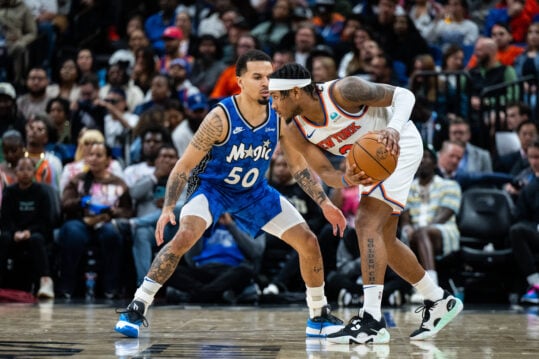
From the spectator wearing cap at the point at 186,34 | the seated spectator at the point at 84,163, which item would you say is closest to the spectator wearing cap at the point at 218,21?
the spectator wearing cap at the point at 186,34

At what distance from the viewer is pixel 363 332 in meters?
5.67

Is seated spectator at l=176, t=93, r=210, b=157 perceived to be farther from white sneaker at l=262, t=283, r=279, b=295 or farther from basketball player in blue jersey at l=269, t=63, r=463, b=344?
basketball player in blue jersey at l=269, t=63, r=463, b=344

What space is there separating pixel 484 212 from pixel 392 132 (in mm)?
5184

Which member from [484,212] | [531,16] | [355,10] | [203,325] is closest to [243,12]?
[355,10]

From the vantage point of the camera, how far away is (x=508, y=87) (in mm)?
12367

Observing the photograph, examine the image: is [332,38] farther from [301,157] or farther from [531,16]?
[301,157]

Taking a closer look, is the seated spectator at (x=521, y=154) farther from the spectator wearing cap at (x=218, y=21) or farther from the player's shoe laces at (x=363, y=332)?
the player's shoe laces at (x=363, y=332)

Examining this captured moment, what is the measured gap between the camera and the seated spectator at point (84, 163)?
10.9 metres

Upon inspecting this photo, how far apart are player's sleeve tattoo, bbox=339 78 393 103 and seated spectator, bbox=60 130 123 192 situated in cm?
539

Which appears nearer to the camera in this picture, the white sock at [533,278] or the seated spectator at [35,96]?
the white sock at [533,278]

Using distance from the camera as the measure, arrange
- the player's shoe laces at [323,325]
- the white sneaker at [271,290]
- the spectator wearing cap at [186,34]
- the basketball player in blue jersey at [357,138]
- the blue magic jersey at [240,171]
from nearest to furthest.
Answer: the basketball player in blue jersey at [357,138] → the player's shoe laces at [323,325] → the blue magic jersey at [240,171] → the white sneaker at [271,290] → the spectator wearing cap at [186,34]

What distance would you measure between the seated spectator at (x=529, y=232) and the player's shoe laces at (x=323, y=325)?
388 centimetres

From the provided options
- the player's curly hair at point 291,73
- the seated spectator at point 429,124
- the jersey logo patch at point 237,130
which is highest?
the player's curly hair at point 291,73

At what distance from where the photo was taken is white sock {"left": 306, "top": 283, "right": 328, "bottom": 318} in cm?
638
